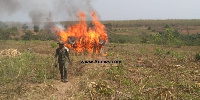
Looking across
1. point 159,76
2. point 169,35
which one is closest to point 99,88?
point 159,76

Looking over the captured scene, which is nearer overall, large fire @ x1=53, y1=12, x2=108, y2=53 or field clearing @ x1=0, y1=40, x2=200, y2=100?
field clearing @ x1=0, y1=40, x2=200, y2=100

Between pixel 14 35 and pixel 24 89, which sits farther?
pixel 14 35

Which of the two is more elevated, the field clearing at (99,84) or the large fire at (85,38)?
the large fire at (85,38)

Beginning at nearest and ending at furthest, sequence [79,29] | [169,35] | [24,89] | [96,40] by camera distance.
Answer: [24,89], [96,40], [79,29], [169,35]

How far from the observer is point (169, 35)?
82.8 feet

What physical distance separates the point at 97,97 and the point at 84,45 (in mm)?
9028

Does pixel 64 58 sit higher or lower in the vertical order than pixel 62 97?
higher

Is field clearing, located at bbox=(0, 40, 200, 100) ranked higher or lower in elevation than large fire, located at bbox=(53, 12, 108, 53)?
lower

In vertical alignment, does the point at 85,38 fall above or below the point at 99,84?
above

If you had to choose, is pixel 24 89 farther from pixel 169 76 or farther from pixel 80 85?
pixel 169 76

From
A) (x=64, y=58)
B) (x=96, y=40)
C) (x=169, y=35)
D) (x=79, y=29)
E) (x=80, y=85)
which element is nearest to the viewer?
(x=80, y=85)

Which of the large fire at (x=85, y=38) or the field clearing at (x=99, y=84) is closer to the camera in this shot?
the field clearing at (x=99, y=84)

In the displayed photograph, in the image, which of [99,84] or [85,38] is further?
[85,38]

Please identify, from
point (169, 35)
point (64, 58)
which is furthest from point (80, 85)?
point (169, 35)
